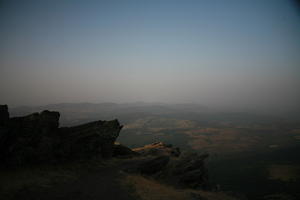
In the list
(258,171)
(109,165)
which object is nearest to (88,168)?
(109,165)

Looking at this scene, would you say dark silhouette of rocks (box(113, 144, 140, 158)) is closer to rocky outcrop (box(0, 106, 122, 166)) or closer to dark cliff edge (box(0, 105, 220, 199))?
dark cliff edge (box(0, 105, 220, 199))

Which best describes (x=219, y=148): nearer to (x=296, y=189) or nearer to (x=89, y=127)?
(x=296, y=189)

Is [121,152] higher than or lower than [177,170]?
higher

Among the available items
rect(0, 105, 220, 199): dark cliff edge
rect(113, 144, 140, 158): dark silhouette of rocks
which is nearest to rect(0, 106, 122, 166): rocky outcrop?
rect(0, 105, 220, 199): dark cliff edge

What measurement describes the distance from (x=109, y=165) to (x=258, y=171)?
404 feet

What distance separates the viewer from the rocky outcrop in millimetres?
22188

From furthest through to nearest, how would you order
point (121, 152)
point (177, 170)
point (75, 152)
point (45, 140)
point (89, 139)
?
point (121, 152) → point (177, 170) → point (89, 139) → point (75, 152) → point (45, 140)

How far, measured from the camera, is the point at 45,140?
24375 mm

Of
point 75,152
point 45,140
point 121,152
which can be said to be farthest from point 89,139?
point 121,152

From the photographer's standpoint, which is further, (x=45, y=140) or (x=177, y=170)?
(x=177, y=170)

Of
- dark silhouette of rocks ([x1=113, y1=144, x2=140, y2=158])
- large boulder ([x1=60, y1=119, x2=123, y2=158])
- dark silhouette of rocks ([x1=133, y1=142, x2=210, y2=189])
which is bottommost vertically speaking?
dark silhouette of rocks ([x1=133, y1=142, x2=210, y2=189])

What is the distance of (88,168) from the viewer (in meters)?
25.6

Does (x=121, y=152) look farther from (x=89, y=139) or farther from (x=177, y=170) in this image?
(x=177, y=170)

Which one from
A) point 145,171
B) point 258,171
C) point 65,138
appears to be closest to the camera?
point 65,138
